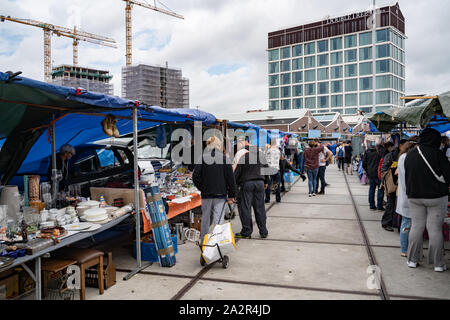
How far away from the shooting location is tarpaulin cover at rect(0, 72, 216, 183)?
3.40 m

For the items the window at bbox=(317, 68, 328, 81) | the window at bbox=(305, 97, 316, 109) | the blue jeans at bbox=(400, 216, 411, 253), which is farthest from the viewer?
the window at bbox=(305, 97, 316, 109)

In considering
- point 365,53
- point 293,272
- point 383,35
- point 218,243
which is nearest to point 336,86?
point 365,53

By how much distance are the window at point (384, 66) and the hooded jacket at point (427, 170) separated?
85.8 meters

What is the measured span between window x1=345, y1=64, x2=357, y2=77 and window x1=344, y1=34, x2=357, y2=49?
505 centimetres

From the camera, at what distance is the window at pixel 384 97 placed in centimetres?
7994

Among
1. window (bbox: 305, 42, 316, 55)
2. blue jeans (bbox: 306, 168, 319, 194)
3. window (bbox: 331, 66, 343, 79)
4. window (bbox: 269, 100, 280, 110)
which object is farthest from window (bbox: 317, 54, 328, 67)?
blue jeans (bbox: 306, 168, 319, 194)

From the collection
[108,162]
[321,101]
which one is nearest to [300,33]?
[321,101]

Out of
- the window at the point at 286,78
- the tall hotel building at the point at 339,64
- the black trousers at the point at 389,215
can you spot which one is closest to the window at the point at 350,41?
the tall hotel building at the point at 339,64

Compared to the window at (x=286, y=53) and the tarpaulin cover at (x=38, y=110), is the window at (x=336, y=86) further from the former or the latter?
Answer: the tarpaulin cover at (x=38, y=110)

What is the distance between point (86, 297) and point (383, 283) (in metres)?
3.60

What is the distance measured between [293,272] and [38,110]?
411cm

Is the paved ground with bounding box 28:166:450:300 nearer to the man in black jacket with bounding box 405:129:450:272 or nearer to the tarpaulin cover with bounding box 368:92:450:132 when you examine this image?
the man in black jacket with bounding box 405:129:450:272
